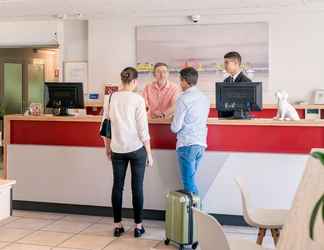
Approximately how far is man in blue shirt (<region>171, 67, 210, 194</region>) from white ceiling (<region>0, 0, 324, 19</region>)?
3.01 metres

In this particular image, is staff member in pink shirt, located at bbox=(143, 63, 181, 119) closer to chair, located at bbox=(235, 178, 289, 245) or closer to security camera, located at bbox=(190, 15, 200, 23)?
chair, located at bbox=(235, 178, 289, 245)

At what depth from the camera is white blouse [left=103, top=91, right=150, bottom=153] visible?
455 cm

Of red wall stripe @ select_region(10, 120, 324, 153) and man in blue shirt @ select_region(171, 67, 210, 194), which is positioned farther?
red wall stripe @ select_region(10, 120, 324, 153)

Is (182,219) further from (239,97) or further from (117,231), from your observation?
(239,97)

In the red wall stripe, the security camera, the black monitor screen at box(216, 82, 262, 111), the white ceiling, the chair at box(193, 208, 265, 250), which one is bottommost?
the chair at box(193, 208, 265, 250)

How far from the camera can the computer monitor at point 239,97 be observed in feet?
16.7

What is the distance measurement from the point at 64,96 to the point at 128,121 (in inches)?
62.3

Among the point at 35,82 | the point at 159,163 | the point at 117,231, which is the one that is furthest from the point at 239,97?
the point at 35,82

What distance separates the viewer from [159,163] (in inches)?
209

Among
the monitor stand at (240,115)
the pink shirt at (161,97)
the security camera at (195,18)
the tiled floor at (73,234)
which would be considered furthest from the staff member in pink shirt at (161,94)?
the security camera at (195,18)

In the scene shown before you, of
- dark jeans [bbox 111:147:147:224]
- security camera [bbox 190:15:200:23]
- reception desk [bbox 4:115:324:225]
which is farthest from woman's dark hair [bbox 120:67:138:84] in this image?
security camera [bbox 190:15:200:23]

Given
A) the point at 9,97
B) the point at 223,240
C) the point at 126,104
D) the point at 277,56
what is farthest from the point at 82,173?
the point at 9,97

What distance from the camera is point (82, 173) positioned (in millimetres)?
5547

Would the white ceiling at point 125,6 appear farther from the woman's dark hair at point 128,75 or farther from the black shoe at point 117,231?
the black shoe at point 117,231
